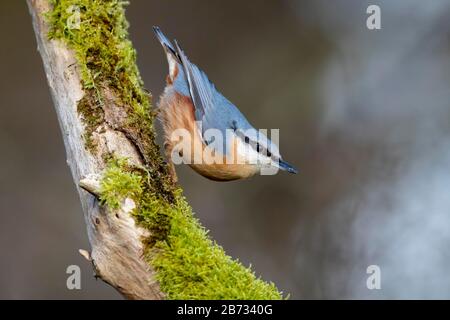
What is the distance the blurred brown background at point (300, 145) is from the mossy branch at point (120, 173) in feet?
8.11

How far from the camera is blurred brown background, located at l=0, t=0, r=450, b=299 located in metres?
5.14

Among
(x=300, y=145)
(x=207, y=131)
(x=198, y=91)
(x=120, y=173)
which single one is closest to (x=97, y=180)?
(x=120, y=173)

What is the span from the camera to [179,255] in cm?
239

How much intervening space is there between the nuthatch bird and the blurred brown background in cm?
176

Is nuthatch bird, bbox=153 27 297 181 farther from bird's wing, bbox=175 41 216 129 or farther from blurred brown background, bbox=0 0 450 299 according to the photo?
blurred brown background, bbox=0 0 450 299

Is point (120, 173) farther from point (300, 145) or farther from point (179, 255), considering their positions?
point (300, 145)

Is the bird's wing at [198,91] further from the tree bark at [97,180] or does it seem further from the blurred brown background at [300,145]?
the blurred brown background at [300,145]

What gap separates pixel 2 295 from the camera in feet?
16.6

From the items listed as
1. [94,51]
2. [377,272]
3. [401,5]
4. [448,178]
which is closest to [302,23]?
[401,5]

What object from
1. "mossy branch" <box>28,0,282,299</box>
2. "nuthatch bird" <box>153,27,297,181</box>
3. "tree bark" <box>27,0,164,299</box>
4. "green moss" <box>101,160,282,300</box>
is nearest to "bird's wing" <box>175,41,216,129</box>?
"nuthatch bird" <box>153,27,297,181</box>

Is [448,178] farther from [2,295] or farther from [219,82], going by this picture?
[2,295]

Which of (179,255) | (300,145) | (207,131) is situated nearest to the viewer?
(179,255)

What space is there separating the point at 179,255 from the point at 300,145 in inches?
127

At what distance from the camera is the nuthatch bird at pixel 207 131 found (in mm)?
3461
